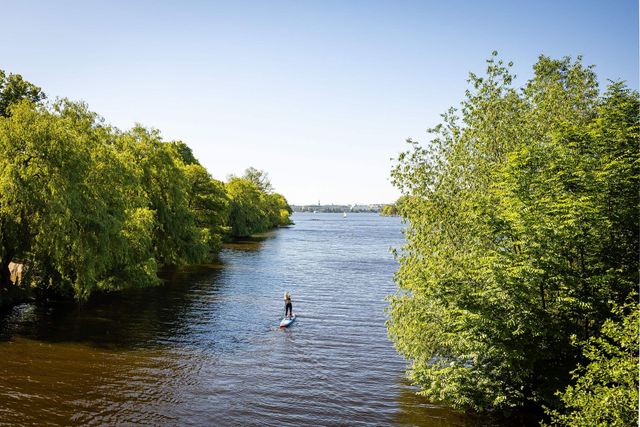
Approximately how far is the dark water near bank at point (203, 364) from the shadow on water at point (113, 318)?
0.07 metres

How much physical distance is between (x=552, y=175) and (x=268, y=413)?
13.3m

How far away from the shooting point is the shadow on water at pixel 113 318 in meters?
24.3

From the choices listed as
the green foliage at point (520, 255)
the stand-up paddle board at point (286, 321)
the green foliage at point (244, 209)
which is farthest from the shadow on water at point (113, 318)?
the green foliage at point (244, 209)

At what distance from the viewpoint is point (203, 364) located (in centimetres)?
2161

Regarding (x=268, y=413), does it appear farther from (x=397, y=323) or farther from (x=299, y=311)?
(x=299, y=311)

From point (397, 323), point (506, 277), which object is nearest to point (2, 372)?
point (397, 323)

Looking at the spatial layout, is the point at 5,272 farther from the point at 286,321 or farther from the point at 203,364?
the point at 286,321

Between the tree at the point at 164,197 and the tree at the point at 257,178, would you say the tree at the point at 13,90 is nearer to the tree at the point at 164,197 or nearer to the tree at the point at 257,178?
the tree at the point at 164,197

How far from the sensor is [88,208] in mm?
27672

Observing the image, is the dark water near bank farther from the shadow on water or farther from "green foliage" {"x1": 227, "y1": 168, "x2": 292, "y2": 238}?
"green foliage" {"x1": 227, "y1": 168, "x2": 292, "y2": 238}

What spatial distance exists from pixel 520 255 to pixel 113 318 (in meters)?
24.8

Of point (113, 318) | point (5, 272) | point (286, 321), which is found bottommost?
point (286, 321)

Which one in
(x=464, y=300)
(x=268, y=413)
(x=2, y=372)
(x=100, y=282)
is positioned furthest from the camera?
(x=100, y=282)

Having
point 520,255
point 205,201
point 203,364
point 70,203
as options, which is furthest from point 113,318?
point 205,201
